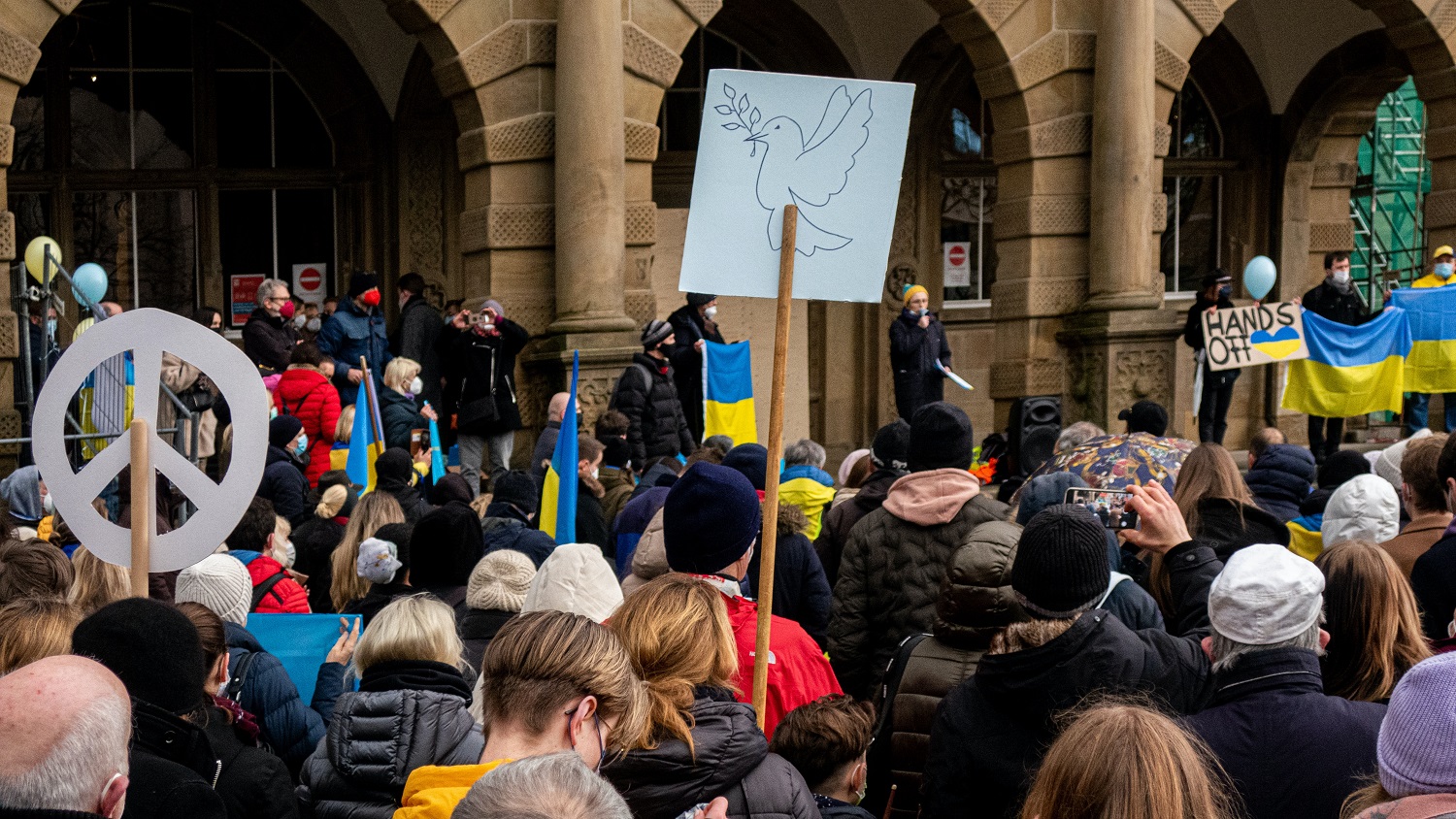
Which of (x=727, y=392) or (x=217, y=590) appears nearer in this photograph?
(x=217, y=590)

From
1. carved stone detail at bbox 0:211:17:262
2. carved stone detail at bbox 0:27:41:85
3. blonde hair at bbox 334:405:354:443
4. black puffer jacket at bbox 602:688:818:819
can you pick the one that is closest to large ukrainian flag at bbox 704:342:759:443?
blonde hair at bbox 334:405:354:443

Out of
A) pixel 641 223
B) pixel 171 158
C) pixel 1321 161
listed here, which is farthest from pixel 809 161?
pixel 1321 161

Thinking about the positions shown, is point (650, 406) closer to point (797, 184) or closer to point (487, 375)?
point (487, 375)

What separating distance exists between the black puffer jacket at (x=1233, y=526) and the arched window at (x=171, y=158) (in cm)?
1141

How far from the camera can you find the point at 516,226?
37.6 ft

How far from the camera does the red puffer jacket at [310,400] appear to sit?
9875 millimetres

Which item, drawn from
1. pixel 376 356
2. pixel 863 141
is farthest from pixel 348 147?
pixel 863 141

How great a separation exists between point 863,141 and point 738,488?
4.07ft

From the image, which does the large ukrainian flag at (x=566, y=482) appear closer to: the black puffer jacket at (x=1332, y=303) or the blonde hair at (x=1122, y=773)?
the blonde hair at (x=1122, y=773)

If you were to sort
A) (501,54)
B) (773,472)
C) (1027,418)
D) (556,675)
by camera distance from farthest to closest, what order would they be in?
(1027,418)
(501,54)
(773,472)
(556,675)

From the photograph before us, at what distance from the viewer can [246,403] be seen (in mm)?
3891

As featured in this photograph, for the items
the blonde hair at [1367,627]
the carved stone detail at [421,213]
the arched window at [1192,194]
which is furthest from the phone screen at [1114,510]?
the arched window at [1192,194]

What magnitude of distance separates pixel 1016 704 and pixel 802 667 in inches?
36.6

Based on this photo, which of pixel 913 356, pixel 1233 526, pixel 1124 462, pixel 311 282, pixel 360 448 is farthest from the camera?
pixel 311 282
